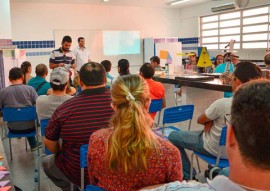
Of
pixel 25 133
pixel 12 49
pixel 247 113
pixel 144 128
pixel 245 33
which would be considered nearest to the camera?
pixel 247 113

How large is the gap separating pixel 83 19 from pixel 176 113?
6204 mm

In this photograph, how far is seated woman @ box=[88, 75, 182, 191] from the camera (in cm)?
140

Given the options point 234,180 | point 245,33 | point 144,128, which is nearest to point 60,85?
point 144,128

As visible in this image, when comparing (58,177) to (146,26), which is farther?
(146,26)

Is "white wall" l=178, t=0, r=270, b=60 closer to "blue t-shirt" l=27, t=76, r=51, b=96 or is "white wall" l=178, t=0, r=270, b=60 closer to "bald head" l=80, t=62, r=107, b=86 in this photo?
"blue t-shirt" l=27, t=76, r=51, b=96

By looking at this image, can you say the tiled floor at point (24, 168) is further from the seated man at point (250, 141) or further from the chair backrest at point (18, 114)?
the seated man at point (250, 141)

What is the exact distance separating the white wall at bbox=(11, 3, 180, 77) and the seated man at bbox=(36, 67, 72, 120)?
5.50 metres

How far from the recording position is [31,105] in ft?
12.0

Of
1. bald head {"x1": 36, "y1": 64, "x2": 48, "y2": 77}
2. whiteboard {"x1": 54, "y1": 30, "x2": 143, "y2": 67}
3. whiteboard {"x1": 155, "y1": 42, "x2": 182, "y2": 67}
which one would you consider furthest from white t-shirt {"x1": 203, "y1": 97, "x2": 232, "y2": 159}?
whiteboard {"x1": 155, "y1": 42, "x2": 182, "y2": 67}

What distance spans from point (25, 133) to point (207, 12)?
7.20m

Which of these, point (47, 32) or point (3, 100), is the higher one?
point (47, 32)

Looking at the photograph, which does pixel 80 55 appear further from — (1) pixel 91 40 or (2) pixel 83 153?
(2) pixel 83 153

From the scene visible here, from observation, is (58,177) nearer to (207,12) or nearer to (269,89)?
(269,89)

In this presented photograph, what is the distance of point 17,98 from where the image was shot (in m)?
3.57
